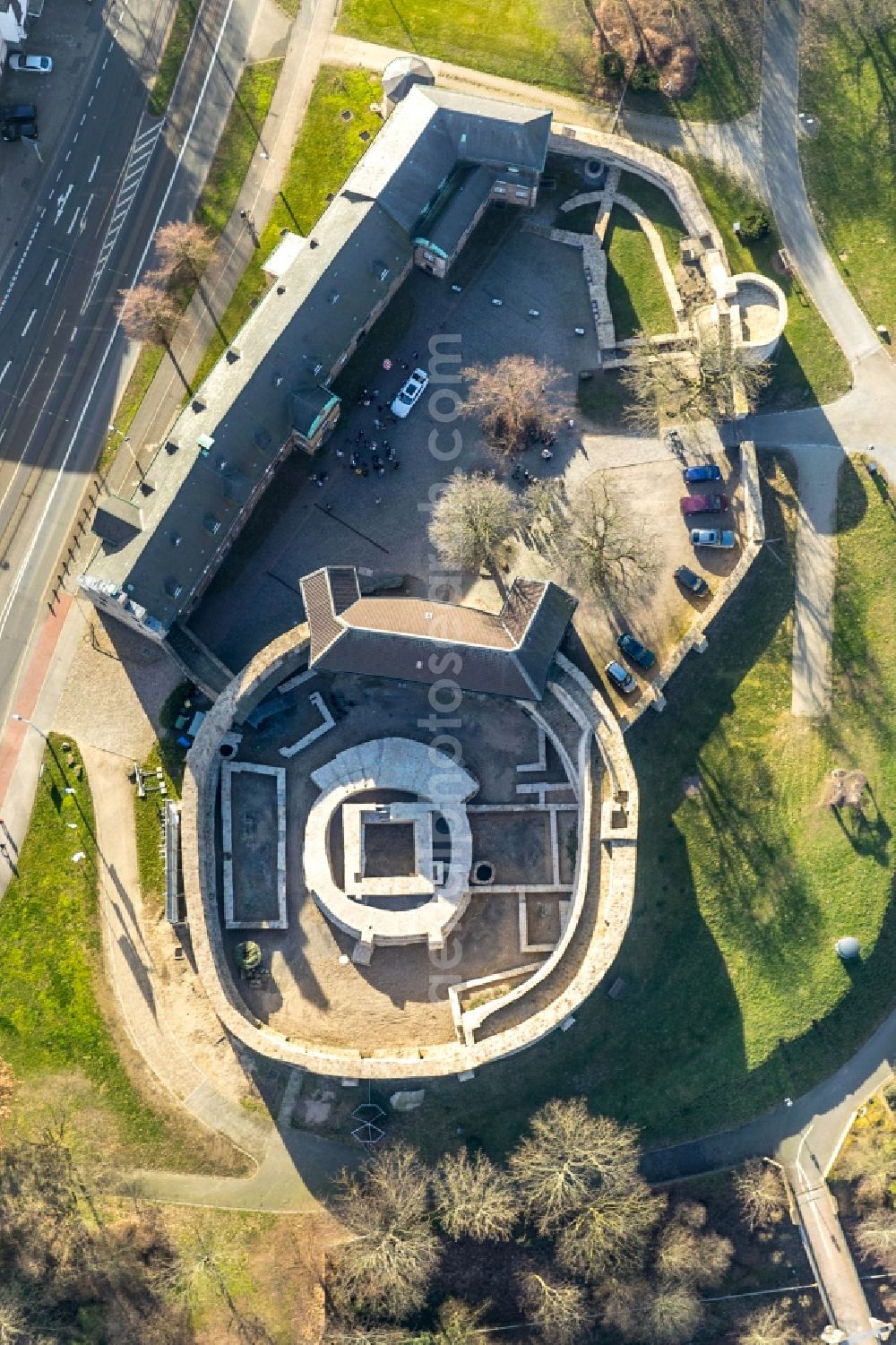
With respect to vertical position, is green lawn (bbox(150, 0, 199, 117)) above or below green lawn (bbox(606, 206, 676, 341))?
above

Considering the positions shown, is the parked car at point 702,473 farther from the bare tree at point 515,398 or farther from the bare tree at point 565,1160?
the bare tree at point 565,1160

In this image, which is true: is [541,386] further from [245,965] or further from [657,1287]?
[657,1287]

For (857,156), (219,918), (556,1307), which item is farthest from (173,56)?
(556,1307)

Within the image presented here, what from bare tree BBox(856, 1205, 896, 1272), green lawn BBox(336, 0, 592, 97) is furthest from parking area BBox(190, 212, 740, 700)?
bare tree BBox(856, 1205, 896, 1272)

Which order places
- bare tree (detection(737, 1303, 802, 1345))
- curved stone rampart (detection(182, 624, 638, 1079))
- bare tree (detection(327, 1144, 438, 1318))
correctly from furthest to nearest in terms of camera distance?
bare tree (detection(737, 1303, 802, 1345))
bare tree (detection(327, 1144, 438, 1318))
curved stone rampart (detection(182, 624, 638, 1079))

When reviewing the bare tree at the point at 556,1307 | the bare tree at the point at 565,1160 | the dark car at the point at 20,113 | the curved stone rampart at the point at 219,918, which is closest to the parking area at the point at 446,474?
the curved stone rampart at the point at 219,918

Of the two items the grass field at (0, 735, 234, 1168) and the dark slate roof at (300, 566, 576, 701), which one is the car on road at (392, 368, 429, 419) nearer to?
the dark slate roof at (300, 566, 576, 701)

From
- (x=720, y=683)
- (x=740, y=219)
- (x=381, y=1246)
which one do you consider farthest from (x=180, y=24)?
(x=381, y=1246)

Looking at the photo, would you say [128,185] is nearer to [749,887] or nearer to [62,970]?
[62,970]
